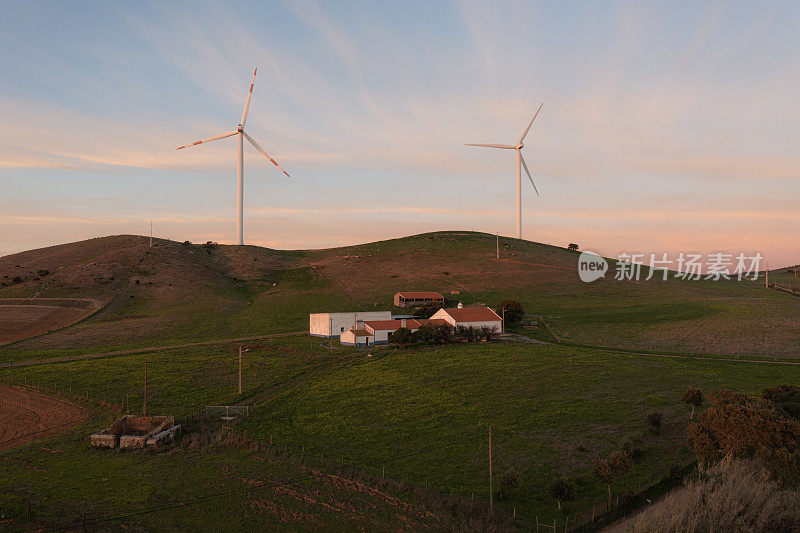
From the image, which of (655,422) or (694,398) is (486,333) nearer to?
(694,398)

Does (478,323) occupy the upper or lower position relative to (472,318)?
lower

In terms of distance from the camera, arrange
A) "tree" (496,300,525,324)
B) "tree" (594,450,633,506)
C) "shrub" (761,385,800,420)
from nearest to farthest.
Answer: "tree" (594,450,633,506) < "shrub" (761,385,800,420) < "tree" (496,300,525,324)

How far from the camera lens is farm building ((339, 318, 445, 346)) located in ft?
300

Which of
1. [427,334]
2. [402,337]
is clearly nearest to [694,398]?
[427,334]

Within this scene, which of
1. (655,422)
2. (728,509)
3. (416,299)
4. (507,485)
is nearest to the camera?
(728,509)

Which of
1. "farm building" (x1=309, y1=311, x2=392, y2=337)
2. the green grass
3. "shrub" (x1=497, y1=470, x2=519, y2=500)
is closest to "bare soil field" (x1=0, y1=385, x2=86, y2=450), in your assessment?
the green grass

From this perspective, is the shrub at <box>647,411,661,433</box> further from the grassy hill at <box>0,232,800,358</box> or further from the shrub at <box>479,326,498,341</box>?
the shrub at <box>479,326,498,341</box>

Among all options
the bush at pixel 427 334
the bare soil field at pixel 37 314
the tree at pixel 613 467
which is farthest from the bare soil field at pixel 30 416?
the bush at pixel 427 334

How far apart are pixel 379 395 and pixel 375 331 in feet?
108

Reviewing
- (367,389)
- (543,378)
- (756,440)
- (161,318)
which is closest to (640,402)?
(543,378)

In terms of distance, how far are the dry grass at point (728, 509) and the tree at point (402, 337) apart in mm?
56571

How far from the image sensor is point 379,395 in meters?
59.4

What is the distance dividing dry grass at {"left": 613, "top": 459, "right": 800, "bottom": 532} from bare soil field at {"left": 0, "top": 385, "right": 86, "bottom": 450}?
53.3 m

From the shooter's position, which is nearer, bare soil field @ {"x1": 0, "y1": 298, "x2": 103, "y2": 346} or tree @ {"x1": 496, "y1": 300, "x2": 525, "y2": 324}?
tree @ {"x1": 496, "y1": 300, "x2": 525, "y2": 324}
